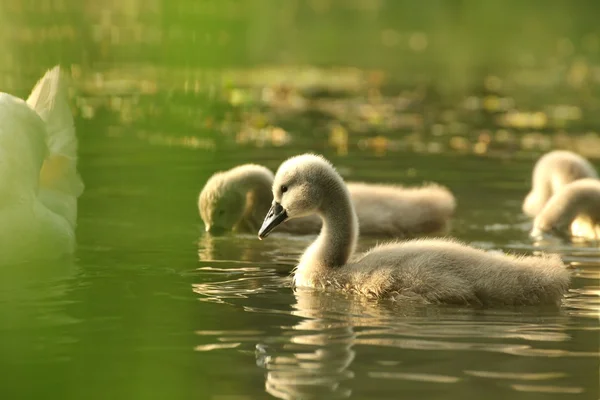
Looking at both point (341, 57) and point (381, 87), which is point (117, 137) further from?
point (341, 57)

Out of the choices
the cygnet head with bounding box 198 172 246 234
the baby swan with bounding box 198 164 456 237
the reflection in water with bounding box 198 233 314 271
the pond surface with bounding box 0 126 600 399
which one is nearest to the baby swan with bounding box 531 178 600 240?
the pond surface with bounding box 0 126 600 399

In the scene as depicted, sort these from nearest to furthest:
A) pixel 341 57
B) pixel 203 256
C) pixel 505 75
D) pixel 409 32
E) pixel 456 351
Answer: pixel 456 351 < pixel 203 256 < pixel 505 75 < pixel 341 57 < pixel 409 32

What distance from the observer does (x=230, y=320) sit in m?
7.72

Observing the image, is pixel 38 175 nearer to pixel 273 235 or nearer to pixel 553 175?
pixel 273 235

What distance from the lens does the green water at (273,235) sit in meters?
6.55

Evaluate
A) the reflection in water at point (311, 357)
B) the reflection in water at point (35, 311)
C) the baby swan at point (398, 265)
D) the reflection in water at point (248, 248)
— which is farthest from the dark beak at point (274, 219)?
the reflection in water at point (35, 311)

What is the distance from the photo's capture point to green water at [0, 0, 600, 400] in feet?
21.5

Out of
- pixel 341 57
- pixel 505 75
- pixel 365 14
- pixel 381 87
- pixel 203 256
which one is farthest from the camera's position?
pixel 365 14

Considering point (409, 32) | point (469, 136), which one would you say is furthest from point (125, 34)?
point (469, 136)

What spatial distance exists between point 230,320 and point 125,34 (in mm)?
23632

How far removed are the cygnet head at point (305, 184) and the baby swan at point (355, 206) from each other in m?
2.33

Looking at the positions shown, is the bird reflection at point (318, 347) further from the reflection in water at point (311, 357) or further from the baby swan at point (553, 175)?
the baby swan at point (553, 175)

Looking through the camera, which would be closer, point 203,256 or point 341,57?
point 203,256

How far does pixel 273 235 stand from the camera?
11.4 m
